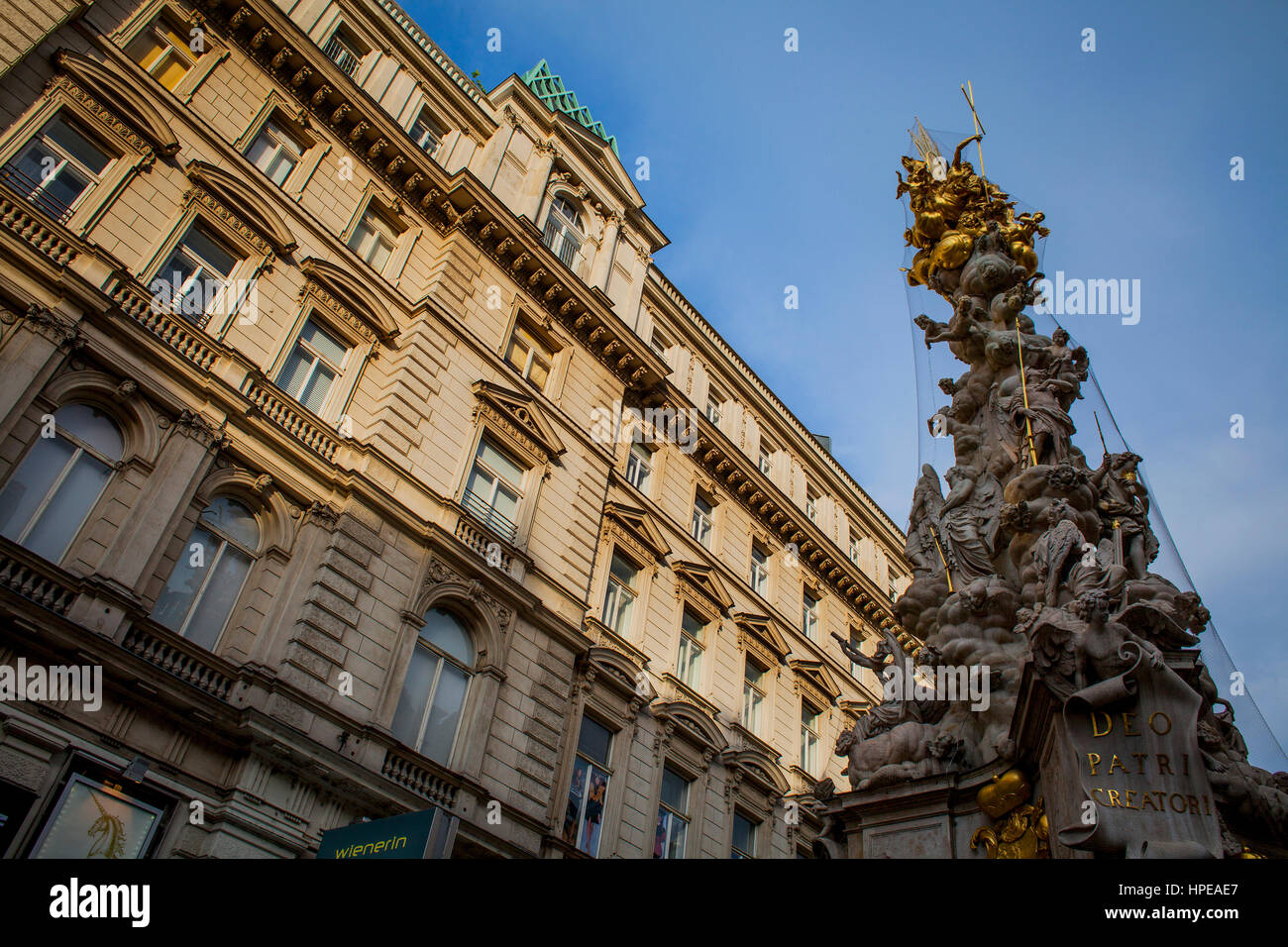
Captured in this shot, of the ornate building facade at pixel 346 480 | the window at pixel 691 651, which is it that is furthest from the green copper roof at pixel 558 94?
the window at pixel 691 651

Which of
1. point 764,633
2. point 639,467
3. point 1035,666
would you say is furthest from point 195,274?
point 764,633

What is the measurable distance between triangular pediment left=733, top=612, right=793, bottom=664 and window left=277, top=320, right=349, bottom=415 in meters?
13.4

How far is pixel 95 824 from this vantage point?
38.5 ft

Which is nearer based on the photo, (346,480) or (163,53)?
(346,480)

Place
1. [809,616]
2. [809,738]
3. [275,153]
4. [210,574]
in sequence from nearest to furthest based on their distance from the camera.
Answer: [210,574] → [275,153] → [809,738] → [809,616]

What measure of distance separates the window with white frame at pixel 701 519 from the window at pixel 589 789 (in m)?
8.46

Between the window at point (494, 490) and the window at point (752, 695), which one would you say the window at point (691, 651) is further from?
the window at point (494, 490)

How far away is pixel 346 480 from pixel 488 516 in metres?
3.66

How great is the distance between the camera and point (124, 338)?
14766 millimetres

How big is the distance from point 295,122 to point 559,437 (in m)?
9.39

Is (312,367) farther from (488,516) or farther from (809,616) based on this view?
(809,616)
